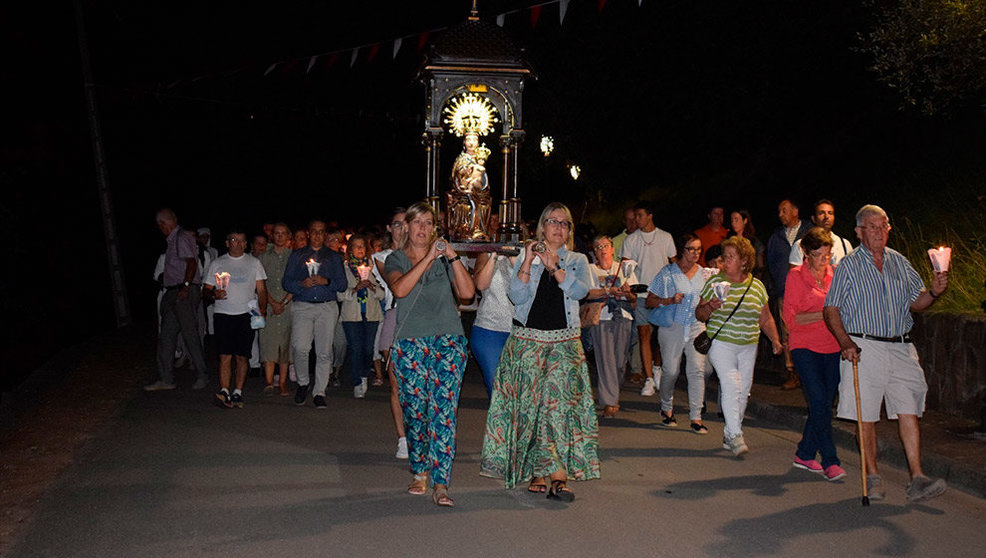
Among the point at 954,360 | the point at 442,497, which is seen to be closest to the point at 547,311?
the point at 442,497

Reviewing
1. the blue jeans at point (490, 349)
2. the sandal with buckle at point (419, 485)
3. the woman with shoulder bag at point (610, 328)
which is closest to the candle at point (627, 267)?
the woman with shoulder bag at point (610, 328)

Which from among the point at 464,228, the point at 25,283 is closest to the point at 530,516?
the point at 464,228

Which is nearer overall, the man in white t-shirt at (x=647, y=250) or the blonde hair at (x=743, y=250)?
the blonde hair at (x=743, y=250)

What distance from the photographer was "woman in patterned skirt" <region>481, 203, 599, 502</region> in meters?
7.25

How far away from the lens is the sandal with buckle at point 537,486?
7.34 meters

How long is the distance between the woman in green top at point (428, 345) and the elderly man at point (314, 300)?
4357 mm

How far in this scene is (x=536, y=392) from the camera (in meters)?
7.29

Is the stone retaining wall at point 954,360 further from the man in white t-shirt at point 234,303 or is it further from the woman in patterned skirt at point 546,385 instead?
the man in white t-shirt at point 234,303

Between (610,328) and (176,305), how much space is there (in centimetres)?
509

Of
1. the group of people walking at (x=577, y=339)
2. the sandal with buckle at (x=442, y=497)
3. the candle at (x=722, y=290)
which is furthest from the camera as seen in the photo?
the candle at (x=722, y=290)

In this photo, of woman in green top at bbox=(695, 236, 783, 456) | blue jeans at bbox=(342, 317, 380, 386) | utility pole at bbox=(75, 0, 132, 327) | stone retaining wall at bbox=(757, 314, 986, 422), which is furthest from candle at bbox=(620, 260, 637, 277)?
utility pole at bbox=(75, 0, 132, 327)

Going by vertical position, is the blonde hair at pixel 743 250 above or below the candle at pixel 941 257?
below

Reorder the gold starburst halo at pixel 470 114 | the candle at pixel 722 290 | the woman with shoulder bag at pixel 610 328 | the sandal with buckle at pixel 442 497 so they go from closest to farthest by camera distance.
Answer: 1. the sandal with buckle at pixel 442 497
2. the candle at pixel 722 290
3. the woman with shoulder bag at pixel 610 328
4. the gold starburst halo at pixel 470 114

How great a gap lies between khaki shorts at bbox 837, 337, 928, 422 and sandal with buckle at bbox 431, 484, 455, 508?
2.96 m
